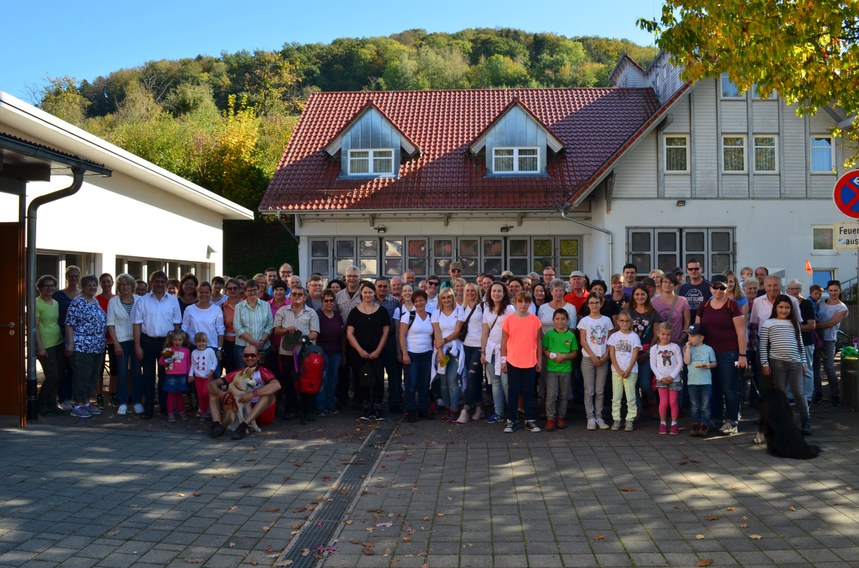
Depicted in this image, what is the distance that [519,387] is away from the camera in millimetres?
10039

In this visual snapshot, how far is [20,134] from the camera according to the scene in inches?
509

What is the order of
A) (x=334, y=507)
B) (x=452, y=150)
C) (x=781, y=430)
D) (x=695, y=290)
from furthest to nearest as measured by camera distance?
(x=452, y=150)
(x=695, y=290)
(x=781, y=430)
(x=334, y=507)

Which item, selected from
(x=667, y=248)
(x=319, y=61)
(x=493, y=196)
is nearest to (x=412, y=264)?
(x=493, y=196)

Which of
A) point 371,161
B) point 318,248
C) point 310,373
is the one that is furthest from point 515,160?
point 310,373

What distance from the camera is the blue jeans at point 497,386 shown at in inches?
401

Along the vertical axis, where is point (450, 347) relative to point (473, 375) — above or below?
above

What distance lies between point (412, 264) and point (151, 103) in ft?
123

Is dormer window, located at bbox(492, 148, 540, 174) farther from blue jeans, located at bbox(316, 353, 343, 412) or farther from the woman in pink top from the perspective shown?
the woman in pink top

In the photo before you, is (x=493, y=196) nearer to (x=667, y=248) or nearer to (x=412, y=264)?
(x=412, y=264)

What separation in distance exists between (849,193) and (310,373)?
7.08m

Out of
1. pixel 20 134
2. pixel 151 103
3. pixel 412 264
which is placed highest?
pixel 151 103

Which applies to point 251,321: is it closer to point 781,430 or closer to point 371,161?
point 781,430

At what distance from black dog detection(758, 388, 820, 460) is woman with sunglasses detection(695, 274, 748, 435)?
3.13ft

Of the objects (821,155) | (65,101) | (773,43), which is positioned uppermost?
(65,101)
